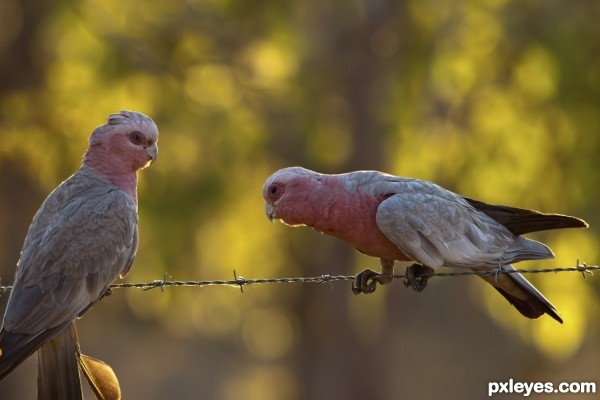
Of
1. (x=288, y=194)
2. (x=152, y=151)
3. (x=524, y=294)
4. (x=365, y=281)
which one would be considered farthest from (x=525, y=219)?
(x=152, y=151)

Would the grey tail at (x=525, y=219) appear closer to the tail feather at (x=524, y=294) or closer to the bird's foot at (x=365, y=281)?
the tail feather at (x=524, y=294)

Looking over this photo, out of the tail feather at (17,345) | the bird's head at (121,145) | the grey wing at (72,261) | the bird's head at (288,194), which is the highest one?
the bird's head at (121,145)

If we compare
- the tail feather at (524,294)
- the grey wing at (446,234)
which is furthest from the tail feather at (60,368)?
the tail feather at (524,294)

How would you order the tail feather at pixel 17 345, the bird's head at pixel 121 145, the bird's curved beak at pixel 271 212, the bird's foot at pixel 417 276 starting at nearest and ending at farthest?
the tail feather at pixel 17 345 < the bird's foot at pixel 417 276 < the bird's curved beak at pixel 271 212 < the bird's head at pixel 121 145

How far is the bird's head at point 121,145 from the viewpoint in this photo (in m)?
5.89

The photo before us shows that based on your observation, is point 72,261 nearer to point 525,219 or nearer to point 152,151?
point 152,151

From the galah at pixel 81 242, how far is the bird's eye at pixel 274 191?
794 mm

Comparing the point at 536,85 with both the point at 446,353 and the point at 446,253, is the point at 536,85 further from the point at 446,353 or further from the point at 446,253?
the point at 446,353

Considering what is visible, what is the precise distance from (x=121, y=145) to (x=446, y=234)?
1.96 meters

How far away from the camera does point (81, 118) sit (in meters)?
12.9

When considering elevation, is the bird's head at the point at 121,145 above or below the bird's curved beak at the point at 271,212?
above

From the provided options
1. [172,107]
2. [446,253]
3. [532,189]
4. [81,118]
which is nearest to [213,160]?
[172,107]

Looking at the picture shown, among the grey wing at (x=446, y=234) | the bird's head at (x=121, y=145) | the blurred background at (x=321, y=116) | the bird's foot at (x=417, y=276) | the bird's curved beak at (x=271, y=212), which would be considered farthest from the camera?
the blurred background at (x=321, y=116)

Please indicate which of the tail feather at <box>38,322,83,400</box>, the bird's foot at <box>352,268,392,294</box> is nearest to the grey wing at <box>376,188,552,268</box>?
the bird's foot at <box>352,268,392,294</box>
